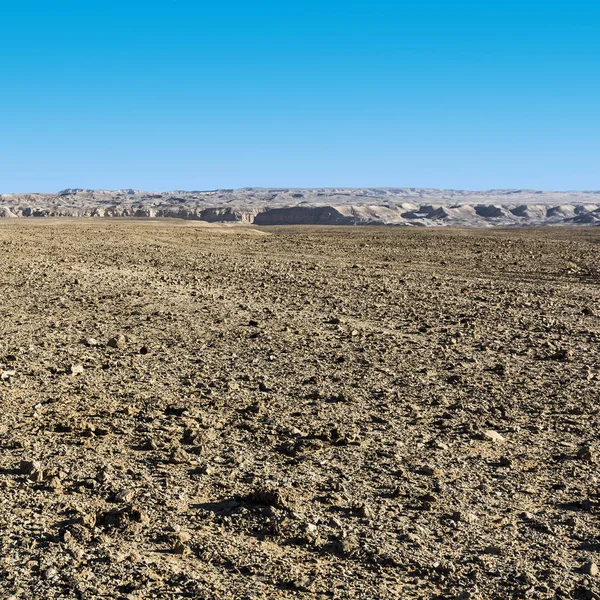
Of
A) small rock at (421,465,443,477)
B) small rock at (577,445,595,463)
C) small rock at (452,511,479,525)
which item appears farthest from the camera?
small rock at (577,445,595,463)

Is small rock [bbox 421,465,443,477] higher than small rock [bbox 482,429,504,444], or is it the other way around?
small rock [bbox 482,429,504,444]

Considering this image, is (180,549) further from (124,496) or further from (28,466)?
(28,466)

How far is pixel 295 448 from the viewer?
5969 mm

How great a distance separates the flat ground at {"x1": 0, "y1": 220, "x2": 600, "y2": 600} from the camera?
4188 mm

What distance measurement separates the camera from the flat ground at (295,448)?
4.19 meters

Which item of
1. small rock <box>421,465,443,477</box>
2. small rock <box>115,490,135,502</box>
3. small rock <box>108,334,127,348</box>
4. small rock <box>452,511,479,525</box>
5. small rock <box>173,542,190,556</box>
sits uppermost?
small rock <box>108,334,127,348</box>

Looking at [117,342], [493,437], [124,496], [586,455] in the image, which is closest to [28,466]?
[124,496]

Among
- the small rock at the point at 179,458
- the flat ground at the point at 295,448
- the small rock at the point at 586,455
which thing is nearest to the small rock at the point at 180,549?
the flat ground at the point at 295,448

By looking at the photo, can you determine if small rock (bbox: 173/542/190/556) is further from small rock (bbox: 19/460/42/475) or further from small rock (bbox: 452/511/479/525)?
small rock (bbox: 452/511/479/525)

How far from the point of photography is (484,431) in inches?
254

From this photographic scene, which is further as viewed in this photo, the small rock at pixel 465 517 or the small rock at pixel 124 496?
the small rock at pixel 124 496

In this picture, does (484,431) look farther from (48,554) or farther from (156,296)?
(156,296)

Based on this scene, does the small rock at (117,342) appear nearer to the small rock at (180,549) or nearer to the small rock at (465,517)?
the small rock at (180,549)

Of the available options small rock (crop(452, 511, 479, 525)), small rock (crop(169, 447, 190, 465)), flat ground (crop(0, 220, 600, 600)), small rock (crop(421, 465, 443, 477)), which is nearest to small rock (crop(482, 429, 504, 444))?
flat ground (crop(0, 220, 600, 600))
